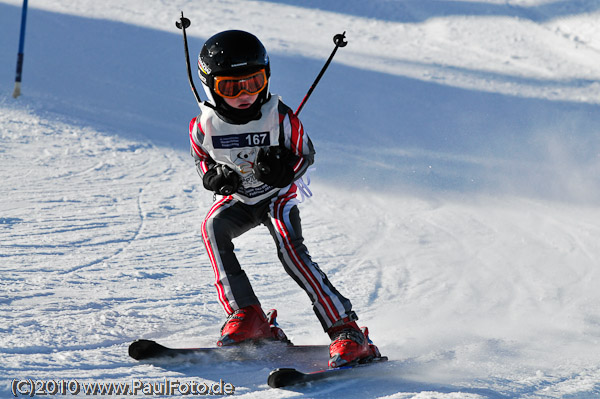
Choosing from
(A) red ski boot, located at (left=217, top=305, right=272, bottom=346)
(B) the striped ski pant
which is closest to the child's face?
(B) the striped ski pant

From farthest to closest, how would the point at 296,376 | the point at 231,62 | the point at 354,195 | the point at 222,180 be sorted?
the point at 354,195, the point at 222,180, the point at 231,62, the point at 296,376

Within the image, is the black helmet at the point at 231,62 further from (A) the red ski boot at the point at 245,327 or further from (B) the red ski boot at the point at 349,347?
(B) the red ski boot at the point at 349,347

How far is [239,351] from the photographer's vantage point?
11.1ft

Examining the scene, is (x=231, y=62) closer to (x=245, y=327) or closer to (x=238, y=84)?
(x=238, y=84)

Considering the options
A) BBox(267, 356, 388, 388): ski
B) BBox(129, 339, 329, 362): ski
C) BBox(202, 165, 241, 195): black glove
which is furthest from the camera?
BBox(202, 165, 241, 195): black glove

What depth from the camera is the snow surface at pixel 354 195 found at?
3.48 metres

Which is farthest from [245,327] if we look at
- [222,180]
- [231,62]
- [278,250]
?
[231,62]

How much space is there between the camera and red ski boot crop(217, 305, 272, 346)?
11.2 feet

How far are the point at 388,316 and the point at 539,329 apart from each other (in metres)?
0.81

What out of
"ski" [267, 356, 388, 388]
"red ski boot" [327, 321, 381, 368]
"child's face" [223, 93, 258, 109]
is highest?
"child's face" [223, 93, 258, 109]

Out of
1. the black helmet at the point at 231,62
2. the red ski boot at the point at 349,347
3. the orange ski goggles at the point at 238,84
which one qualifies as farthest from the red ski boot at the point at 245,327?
the orange ski goggles at the point at 238,84

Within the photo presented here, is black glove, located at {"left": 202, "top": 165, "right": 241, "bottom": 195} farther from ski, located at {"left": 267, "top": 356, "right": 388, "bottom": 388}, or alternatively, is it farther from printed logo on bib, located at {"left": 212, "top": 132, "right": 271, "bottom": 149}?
ski, located at {"left": 267, "top": 356, "right": 388, "bottom": 388}

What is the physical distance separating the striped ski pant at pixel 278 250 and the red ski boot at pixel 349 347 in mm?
51

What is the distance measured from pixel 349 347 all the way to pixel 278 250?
568 mm
